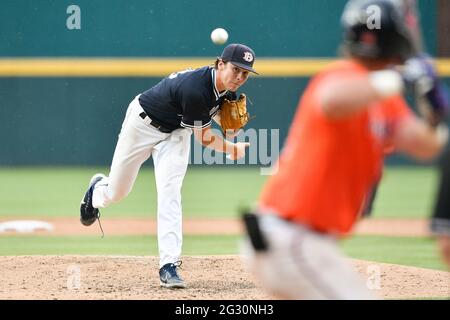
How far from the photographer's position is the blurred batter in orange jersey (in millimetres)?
2666

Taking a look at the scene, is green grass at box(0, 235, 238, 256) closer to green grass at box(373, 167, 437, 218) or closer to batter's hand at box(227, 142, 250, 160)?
batter's hand at box(227, 142, 250, 160)

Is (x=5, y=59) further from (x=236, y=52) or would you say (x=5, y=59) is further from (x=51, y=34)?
(x=236, y=52)

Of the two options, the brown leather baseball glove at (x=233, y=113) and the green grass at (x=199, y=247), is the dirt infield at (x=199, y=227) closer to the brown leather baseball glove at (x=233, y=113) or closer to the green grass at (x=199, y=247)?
the green grass at (x=199, y=247)

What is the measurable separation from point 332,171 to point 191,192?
10.1 meters

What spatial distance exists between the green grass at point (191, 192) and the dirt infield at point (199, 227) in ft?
1.75

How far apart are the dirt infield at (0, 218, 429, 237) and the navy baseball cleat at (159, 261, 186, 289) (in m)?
3.48

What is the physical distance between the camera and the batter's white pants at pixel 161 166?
5688 mm

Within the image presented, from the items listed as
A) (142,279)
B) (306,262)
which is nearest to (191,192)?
(142,279)

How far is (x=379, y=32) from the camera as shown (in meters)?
2.73

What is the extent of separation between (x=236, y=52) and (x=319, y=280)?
3.07 m

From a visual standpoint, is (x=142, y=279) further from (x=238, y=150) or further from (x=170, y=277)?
(x=238, y=150)

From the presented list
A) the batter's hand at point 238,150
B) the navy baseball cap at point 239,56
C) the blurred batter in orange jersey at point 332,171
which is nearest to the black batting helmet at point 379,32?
the blurred batter in orange jersey at point 332,171

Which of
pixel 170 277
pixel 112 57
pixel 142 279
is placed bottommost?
pixel 142 279

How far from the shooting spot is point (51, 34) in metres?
15.3
